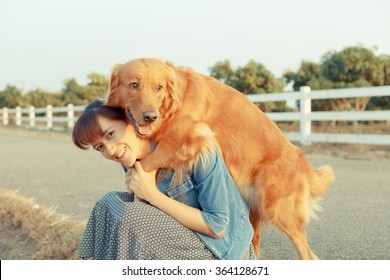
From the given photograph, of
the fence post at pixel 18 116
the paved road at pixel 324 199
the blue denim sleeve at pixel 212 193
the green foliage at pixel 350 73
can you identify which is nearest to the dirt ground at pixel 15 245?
the paved road at pixel 324 199

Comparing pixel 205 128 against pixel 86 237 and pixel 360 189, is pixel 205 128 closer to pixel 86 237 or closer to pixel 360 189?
pixel 86 237

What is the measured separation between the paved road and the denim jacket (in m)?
1.05

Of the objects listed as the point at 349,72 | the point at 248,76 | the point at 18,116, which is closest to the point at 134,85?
the point at 349,72

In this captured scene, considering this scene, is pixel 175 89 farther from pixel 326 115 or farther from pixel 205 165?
pixel 326 115

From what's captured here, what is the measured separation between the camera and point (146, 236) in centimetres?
205

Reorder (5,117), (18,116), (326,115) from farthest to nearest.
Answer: (5,117) → (18,116) → (326,115)

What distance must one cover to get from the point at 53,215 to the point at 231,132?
73.2 inches

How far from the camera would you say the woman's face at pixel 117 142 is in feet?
7.28

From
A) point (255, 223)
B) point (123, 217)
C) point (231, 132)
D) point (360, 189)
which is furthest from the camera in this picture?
point (360, 189)

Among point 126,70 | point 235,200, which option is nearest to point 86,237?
point 235,200

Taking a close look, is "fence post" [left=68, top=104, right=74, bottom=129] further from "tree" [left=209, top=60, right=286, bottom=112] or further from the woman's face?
the woman's face

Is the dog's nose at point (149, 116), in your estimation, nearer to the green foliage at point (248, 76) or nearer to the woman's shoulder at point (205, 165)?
the woman's shoulder at point (205, 165)

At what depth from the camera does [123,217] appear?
2.04 metres

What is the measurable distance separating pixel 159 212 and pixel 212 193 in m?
0.23
